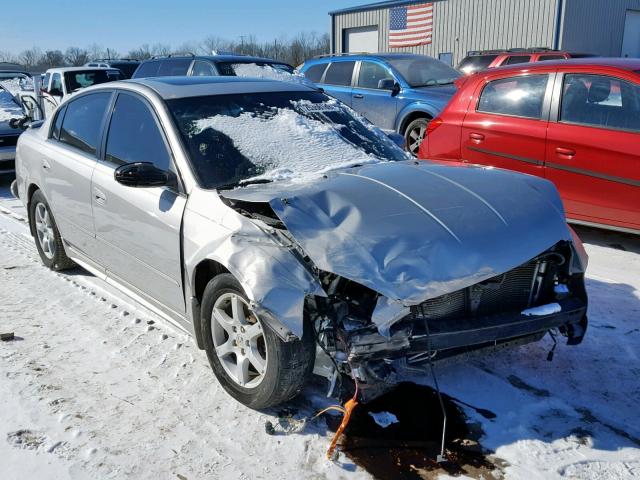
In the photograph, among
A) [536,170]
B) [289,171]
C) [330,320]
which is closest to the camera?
[330,320]

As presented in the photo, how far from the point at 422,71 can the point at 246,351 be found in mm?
8380

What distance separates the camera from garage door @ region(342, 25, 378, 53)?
3133cm

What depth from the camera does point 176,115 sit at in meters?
3.75

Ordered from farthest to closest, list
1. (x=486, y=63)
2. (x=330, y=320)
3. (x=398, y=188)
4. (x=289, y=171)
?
1. (x=486, y=63)
2. (x=289, y=171)
3. (x=398, y=188)
4. (x=330, y=320)

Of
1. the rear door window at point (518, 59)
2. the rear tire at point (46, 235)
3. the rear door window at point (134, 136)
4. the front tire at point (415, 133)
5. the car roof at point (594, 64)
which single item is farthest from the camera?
the rear door window at point (518, 59)

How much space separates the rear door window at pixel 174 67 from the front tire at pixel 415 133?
4.18 m

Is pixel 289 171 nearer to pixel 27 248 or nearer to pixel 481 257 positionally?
→ pixel 481 257

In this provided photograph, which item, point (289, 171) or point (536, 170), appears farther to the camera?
point (536, 170)

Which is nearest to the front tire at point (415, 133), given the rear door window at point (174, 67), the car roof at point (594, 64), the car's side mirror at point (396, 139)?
the car roof at point (594, 64)

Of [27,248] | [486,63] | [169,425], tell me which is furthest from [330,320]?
→ [486,63]

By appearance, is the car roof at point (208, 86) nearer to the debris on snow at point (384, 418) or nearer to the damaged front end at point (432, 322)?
the damaged front end at point (432, 322)

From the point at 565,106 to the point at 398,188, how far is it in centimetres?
328

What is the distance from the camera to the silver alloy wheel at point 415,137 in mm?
9562

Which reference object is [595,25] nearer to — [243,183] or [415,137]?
[415,137]
